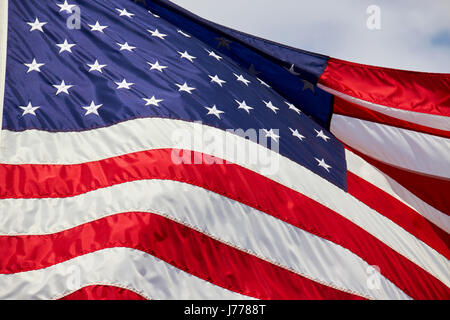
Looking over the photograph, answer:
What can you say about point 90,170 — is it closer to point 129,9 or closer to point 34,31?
point 34,31

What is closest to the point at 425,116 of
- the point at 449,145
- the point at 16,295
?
the point at 449,145

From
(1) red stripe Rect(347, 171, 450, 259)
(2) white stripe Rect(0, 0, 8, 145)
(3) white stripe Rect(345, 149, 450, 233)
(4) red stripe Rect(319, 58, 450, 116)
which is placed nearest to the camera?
(2) white stripe Rect(0, 0, 8, 145)

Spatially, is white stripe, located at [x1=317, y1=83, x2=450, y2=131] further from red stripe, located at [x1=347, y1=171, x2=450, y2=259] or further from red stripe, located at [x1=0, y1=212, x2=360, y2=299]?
red stripe, located at [x1=0, y1=212, x2=360, y2=299]

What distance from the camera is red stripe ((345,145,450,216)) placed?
730 cm

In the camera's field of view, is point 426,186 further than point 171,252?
Yes

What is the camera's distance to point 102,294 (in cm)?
488

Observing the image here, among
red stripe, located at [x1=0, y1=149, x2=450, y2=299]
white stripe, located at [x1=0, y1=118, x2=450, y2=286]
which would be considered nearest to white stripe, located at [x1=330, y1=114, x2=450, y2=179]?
white stripe, located at [x1=0, y1=118, x2=450, y2=286]

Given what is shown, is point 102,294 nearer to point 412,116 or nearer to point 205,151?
point 205,151

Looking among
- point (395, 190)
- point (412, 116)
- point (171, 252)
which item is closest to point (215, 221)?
point (171, 252)

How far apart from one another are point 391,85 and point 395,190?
4.46ft

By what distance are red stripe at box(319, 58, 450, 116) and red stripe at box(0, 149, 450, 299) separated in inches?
78.5

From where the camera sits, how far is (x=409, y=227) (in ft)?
22.2

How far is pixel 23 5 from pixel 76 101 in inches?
56.9

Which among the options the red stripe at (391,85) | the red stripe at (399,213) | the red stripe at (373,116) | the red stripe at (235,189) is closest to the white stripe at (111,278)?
the red stripe at (235,189)
